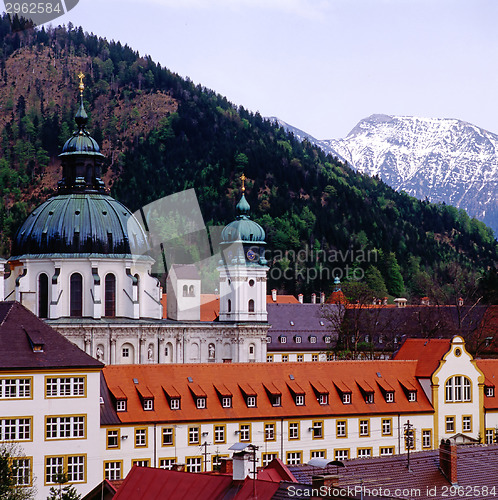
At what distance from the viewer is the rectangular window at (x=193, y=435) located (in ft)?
244

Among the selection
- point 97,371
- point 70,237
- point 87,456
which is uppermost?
point 70,237

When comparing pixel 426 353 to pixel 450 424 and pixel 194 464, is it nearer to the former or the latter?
pixel 450 424

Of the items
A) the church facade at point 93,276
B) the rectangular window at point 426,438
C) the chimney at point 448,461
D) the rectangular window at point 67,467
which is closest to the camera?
the chimney at point 448,461

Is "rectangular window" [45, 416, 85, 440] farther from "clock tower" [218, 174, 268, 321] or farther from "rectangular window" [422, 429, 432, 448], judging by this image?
"clock tower" [218, 174, 268, 321]

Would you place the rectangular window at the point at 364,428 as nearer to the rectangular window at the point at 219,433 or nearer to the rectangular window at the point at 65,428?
the rectangular window at the point at 219,433

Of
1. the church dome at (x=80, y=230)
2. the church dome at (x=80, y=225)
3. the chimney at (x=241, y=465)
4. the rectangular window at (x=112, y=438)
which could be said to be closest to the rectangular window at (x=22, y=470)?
the rectangular window at (x=112, y=438)

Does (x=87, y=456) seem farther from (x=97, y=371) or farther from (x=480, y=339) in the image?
(x=480, y=339)

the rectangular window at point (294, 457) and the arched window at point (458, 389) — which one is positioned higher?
the arched window at point (458, 389)

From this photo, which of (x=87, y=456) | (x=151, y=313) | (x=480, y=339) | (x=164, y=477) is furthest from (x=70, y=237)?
(x=164, y=477)

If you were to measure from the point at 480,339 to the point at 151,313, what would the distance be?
105 ft

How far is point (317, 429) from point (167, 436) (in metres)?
10.0

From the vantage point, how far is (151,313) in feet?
408

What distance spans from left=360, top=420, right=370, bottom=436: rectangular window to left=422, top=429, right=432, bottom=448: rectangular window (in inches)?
143

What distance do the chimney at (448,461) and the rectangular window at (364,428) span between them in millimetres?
27669
